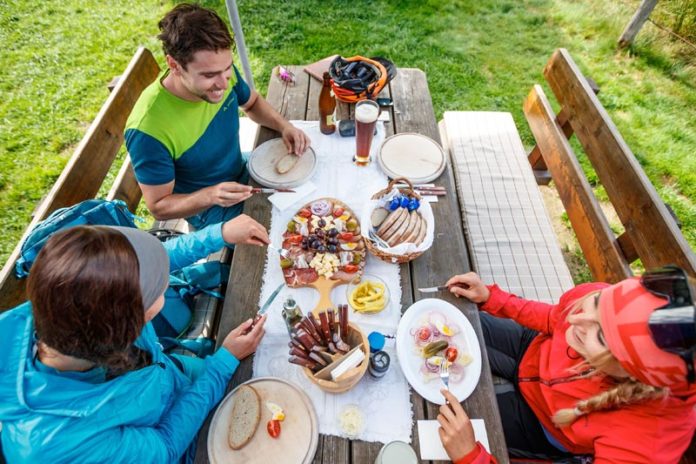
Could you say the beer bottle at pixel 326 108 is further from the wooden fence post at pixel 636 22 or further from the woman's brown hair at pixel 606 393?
the wooden fence post at pixel 636 22

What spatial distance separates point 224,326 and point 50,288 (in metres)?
0.82

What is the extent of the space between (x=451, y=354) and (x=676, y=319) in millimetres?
833

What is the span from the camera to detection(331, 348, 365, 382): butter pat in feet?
5.00

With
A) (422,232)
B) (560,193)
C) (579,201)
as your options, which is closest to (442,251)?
(422,232)

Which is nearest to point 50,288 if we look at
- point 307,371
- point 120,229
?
point 120,229

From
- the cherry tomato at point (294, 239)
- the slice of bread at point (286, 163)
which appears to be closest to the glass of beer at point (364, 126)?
the slice of bread at point (286, 163)

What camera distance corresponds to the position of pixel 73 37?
17.3 feet

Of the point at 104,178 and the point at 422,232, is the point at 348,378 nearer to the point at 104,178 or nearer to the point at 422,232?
the point at 422,232

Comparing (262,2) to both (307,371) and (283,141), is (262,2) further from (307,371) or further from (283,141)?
(307,371)

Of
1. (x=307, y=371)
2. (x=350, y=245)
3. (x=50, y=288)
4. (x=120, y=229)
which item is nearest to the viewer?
(x=50, y=288)

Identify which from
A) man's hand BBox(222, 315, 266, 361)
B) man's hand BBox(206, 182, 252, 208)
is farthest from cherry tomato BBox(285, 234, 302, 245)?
man's hand BBox(222, 315, 266, 361)

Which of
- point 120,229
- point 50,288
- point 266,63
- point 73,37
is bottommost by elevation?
point 50,288

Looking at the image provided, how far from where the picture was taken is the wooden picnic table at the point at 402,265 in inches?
61.0

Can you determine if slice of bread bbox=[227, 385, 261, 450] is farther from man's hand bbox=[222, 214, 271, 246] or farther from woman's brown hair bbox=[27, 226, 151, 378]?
man's hand bbox=[222, 214, 271, 246]
